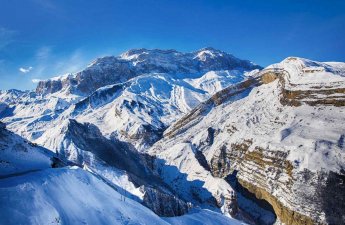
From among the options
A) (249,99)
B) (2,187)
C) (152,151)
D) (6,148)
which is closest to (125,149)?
(152,151)

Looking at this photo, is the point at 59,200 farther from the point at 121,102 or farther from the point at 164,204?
the point at 121,102

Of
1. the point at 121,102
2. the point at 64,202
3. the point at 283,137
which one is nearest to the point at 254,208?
the point at 283,137

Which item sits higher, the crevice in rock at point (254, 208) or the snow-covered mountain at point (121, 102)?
the snow-covered mountain at point (121, 102)

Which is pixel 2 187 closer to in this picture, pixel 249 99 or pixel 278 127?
pixel 278 127

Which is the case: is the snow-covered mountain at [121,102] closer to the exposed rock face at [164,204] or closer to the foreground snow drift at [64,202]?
the exposed rock face at [164,204]

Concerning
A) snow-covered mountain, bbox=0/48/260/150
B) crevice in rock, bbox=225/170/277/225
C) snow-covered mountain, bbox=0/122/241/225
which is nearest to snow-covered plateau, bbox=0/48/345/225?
snow-covered mountain, bbox=0/122/241/225

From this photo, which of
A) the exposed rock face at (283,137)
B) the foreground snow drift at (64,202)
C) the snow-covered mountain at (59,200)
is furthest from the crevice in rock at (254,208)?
the foreground snow drift at (64,202)
